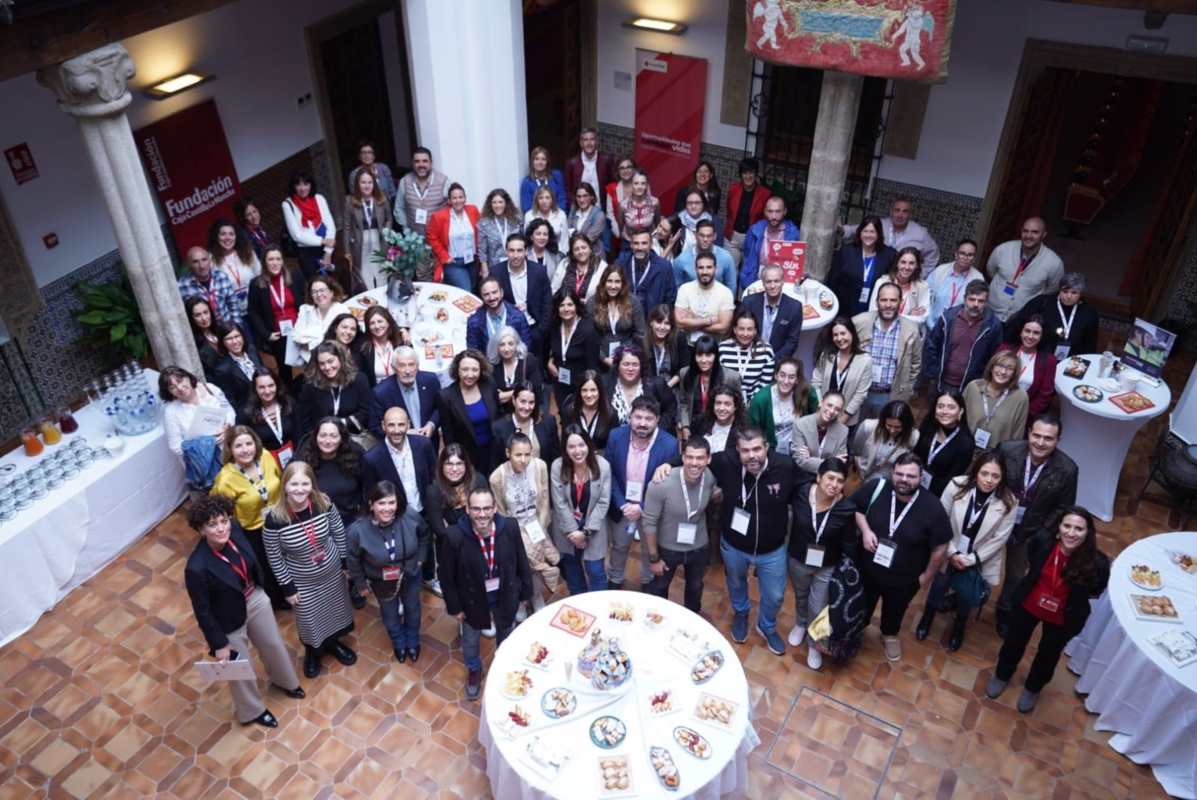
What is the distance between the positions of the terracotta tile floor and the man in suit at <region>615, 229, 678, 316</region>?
2.56 metres

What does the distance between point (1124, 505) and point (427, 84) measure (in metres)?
7.09

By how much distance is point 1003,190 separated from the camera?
9.23 metres

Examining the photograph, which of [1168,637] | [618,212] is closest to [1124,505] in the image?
[1168,637]

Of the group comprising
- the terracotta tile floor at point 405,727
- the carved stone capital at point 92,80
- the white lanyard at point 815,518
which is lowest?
the terracotta tile floor at point 405,727

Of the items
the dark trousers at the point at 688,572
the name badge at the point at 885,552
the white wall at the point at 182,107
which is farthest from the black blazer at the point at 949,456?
the white wall at the point at 182,107

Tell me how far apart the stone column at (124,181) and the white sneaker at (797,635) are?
15.6 ft

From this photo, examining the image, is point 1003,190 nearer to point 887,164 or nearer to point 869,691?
point 887,164

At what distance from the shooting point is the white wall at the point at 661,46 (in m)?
10.0

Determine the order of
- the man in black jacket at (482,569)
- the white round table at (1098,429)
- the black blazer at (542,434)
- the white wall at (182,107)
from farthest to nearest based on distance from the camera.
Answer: the white wall at (182,107)
the white round table at (1098,429)
the black blazer at (542,434)
the man in black jacket at (482,569)

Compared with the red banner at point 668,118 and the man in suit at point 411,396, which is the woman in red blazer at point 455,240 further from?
the red banner at point 668,118

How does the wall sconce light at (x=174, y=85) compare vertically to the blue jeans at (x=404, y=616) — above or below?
above

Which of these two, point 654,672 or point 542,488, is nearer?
point 654,672

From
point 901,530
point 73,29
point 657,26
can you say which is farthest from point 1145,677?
point 657,26

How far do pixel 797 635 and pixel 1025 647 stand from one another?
4.34 ft
